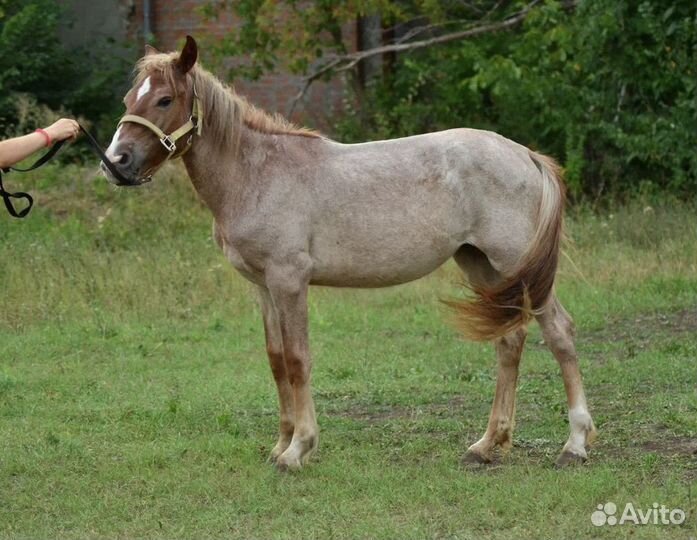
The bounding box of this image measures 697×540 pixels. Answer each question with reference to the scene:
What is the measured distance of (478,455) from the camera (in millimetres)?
6230

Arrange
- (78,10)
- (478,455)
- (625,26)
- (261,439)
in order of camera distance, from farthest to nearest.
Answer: (78,10)
(625,26)
(261,439)
(478,455)

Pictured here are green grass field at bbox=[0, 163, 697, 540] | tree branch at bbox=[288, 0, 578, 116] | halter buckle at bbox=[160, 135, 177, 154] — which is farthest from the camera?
tree branch at bbox=[288, 0, 578, 116]

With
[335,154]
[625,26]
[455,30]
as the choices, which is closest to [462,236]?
[335,154]

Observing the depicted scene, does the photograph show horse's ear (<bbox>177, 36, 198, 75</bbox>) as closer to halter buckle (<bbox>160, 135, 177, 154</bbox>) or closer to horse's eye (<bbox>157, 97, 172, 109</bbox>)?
horse's eye (<bbox>157, 97, 172, 109</bbox>)

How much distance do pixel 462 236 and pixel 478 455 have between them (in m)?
1.14

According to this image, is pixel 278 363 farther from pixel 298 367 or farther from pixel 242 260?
pixel 242 260

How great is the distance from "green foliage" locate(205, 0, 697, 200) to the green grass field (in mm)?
1223

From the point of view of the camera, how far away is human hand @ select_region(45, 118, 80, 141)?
5.69 meters

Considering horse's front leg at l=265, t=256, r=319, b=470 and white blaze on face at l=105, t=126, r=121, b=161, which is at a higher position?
white blaze on face at l=105, t=126, r=121, b=161

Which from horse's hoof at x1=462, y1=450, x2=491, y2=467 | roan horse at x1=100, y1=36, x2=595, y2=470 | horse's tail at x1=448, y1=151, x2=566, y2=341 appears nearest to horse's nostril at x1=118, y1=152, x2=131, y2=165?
roan horse at x1=100, y1=36, x2=595, y2=470

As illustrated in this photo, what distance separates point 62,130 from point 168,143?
55 centimetres

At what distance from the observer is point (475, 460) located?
6219 mm

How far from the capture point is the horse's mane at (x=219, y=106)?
6098 millimetres

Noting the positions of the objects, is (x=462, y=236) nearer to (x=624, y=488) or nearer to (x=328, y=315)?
(x=624, y=488)
